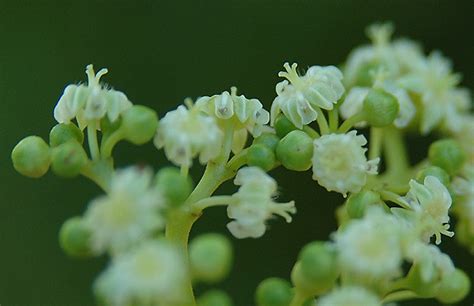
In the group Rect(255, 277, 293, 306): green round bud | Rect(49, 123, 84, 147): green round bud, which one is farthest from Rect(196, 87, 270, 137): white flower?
Rect(255, 277, 293, 306): green round bud

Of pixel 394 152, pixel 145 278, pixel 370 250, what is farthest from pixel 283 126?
pixel 394 152

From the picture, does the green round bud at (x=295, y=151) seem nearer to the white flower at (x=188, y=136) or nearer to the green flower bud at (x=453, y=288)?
the white flower at (x=188, y=136)

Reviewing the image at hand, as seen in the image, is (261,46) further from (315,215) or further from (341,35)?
(315,215)

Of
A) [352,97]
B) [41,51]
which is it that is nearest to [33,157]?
[352,97]

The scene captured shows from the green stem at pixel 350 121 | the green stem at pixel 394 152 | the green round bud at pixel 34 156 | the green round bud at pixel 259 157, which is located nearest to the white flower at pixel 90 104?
the green round bud at pixel 34 156

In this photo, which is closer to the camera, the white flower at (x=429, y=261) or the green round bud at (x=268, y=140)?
the white flower at (x=429, y=261)

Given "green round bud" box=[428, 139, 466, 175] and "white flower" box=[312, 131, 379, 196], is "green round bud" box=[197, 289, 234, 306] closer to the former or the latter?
"white flower" box=[312, 131, 379, 196]
